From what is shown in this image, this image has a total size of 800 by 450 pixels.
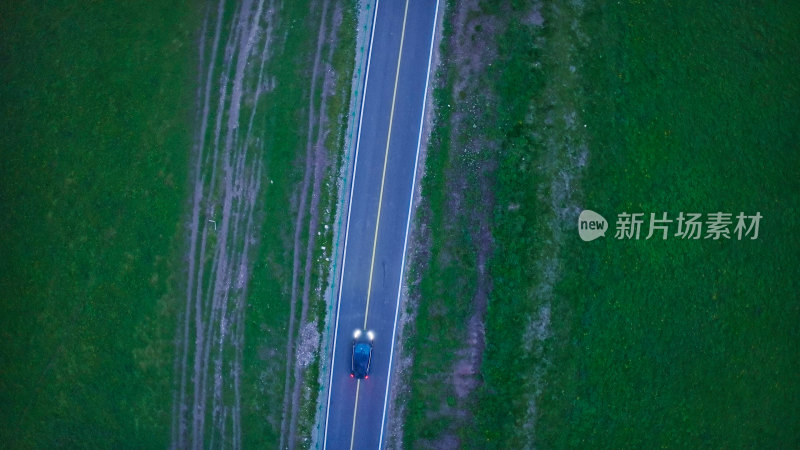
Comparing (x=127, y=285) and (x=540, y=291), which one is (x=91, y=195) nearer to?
(x=127, y=285)

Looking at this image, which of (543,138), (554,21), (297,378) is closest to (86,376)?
(297,378)

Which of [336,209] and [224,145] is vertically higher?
[224,145]

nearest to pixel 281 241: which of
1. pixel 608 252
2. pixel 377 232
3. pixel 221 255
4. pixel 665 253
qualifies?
pixel 221 255

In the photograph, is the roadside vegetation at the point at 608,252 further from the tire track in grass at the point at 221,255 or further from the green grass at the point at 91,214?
the green grass at the point at 91,214

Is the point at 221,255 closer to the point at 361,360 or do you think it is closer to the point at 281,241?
the point at 281,241

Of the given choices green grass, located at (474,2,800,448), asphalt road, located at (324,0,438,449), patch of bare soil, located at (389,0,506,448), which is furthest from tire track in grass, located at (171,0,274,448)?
green grass, located at (474,2,800,448)

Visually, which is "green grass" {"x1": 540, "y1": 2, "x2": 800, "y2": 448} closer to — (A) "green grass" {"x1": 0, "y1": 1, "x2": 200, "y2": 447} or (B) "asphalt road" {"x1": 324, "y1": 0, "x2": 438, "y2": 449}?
(B) "asphalt road" {"x1": 324, "y1": 0, "x2": 438, "y2": 449}
